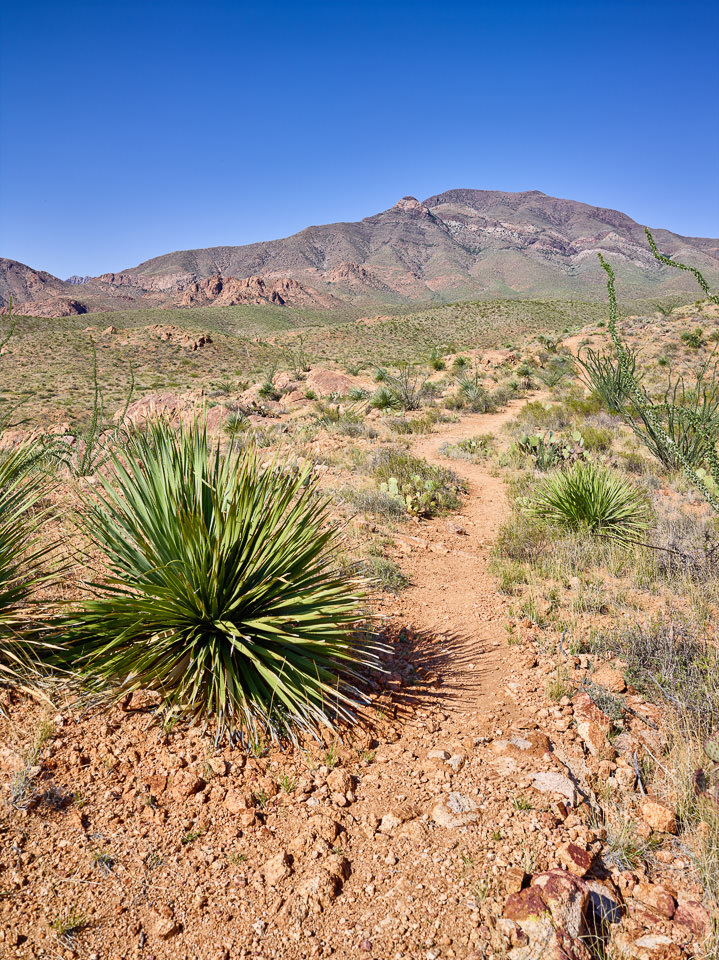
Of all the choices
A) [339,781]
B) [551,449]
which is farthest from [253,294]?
[339,781]

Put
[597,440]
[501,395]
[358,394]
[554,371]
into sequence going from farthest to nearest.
→ [554,371] < [501,395] < [358,394] < [597,440]

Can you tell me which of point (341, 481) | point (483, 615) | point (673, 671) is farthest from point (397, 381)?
point (673, 671)

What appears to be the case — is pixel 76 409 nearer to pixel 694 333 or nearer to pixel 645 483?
pixel 645 483

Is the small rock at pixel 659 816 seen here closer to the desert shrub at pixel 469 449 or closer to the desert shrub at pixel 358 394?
the desert shrub at pixel 469 449

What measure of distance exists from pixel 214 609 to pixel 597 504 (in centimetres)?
430

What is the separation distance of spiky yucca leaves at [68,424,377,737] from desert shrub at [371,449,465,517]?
3.60 m

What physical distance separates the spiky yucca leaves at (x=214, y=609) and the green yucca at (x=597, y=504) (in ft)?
11.4

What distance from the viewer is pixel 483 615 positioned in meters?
4.27

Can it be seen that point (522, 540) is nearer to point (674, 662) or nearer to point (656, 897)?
point (674, 662)

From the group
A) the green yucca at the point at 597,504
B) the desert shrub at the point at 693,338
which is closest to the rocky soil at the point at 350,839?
the green yucca at the point at 597,504

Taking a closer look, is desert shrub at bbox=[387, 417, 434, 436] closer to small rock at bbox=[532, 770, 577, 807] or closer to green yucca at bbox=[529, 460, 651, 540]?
green yucca at bbox=[529, 460, 651, 540]

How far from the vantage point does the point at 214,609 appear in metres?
2.83

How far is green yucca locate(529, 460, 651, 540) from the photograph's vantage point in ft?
18.4

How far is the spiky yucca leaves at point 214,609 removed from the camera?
8.87ft
